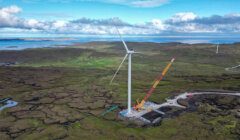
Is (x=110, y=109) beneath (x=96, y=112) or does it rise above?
above

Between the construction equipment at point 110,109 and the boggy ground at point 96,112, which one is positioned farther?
the construction equipment at point 110,109

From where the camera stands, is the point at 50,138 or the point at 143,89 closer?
the point at 50,138

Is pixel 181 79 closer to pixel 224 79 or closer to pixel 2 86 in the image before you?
pixel 224 79

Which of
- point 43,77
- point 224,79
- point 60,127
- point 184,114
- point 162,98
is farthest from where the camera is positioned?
point 43,77

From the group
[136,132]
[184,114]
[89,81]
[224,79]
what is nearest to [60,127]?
[136,132]

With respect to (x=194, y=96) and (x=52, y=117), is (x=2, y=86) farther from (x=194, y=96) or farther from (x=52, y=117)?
(x=194, y=96)

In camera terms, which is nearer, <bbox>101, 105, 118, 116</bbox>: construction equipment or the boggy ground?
the boggy ground

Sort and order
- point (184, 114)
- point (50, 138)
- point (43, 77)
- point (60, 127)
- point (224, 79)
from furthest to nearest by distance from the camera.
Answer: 1. point (43, 77)
2. point (224, 79)
3. point (184, 114)
4. point (60, 127)
5. point (50, 138)

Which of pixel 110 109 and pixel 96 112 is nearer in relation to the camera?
pixel 96 112

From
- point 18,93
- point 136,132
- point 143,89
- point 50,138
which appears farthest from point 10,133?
point 143,89
